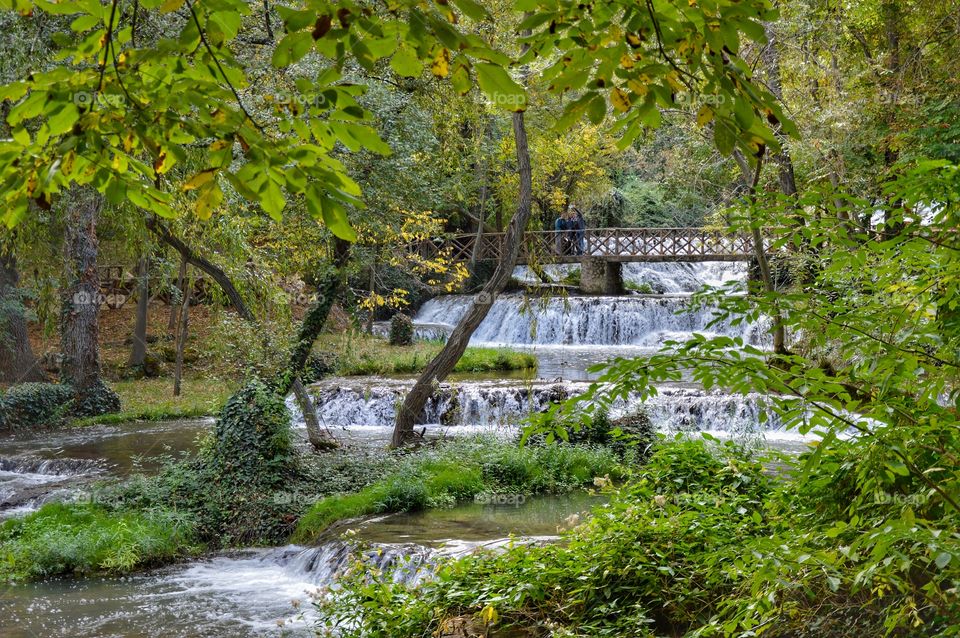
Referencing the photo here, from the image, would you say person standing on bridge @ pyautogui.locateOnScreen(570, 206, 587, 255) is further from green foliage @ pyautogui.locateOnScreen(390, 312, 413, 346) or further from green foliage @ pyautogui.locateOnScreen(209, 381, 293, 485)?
green foliage @ pyautogui.locateOnScreen(209, 381, 293, 485)

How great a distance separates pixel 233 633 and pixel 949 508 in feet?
15.9

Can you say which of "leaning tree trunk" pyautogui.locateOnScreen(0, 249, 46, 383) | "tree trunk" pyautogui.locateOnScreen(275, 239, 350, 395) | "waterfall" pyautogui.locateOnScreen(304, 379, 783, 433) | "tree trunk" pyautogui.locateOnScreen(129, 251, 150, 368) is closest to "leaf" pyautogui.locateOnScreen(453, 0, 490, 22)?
"tree trunk" pyautogui.locateOnScreen(275, 239, 350, 395)

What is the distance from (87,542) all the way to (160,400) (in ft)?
31.7

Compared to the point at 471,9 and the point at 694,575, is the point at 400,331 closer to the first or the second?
the point at 694,575

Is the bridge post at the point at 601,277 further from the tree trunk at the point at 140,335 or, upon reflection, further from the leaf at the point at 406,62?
the leaf at the point at 406,62

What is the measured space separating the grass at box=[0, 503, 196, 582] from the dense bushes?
3854mm

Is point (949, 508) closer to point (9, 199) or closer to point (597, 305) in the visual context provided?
point (9, 199)

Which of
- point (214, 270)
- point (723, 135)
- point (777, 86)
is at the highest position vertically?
point (777, 86)

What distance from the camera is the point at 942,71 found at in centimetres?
1282

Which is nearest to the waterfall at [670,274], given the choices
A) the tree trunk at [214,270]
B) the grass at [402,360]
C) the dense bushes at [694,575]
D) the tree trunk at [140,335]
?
the grass at [402,360]

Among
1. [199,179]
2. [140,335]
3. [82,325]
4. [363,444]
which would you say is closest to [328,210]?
[199,179]

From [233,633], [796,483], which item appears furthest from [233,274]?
[796,483]

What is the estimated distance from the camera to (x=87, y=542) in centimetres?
769

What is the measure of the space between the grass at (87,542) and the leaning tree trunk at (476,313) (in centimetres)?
332
